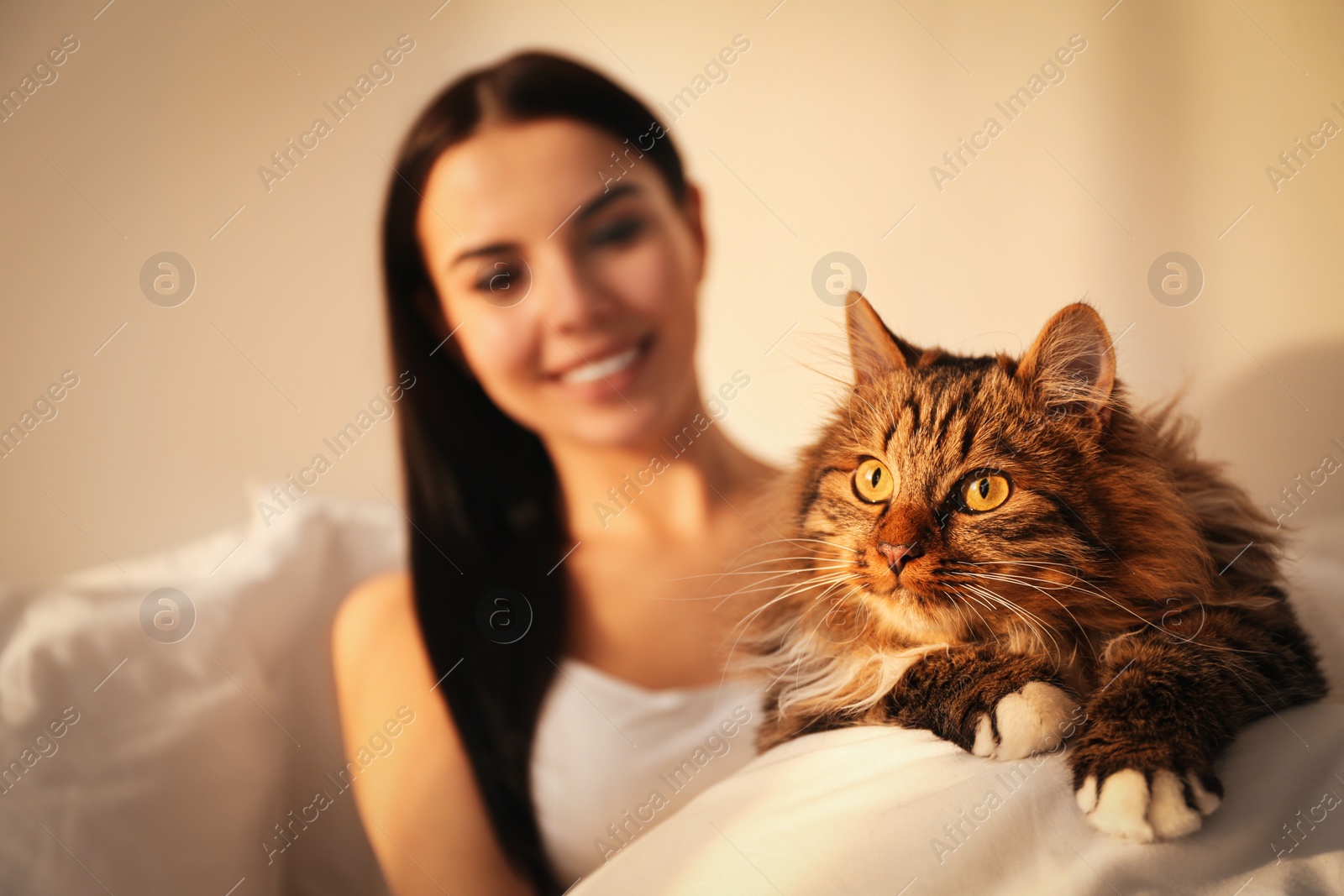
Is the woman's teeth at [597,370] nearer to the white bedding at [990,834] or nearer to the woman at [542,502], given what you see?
the woman at [542,502]

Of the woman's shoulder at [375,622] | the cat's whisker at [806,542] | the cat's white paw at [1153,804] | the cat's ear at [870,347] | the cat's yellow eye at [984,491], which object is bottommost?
the cat's white paw at [1153,804]

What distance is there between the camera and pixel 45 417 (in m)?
1.20

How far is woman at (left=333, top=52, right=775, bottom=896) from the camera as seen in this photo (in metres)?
1.25

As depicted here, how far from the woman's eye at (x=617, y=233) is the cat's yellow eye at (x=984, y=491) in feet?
2.55

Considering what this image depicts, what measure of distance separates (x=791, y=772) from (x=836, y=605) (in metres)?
0.21

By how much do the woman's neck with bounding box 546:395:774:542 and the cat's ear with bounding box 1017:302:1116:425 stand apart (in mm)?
702

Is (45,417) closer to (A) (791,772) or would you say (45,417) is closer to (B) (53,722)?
(B) (53,722)

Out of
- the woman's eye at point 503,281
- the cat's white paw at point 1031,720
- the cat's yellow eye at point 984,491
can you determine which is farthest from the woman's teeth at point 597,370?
the cat's white paw at point 1031,720

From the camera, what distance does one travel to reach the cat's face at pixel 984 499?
0.71 meters

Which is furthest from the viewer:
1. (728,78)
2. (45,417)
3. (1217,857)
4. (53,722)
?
(728,78)

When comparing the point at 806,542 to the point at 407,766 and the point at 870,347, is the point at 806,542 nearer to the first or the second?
the point at 870,347

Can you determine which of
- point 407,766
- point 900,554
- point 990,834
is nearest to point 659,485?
point 407,766

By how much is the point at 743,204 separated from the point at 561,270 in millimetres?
389

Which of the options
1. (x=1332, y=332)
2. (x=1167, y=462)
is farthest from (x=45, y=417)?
(x=1332, y=332)
